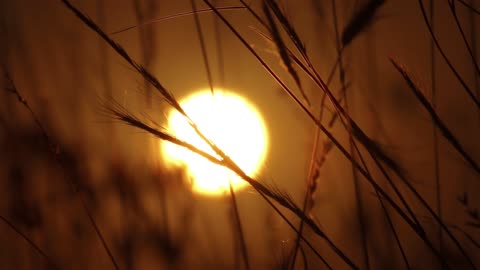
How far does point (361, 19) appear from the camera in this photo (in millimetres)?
481

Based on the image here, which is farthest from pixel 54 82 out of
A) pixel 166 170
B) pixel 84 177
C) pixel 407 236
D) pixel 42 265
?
pixel 407 236

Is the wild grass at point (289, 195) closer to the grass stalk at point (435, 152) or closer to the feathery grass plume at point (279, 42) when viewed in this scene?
the grass stalk at point (435, 152)

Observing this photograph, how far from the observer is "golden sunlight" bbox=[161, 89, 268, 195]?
2.55 ft

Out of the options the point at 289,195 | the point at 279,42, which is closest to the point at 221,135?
the point at 289,195

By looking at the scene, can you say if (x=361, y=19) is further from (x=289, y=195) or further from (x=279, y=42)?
(x=289, y=195)

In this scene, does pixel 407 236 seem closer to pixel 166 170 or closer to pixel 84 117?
pixel 166 170

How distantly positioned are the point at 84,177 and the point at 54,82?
0.23 meters

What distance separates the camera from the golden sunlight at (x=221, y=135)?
78cm

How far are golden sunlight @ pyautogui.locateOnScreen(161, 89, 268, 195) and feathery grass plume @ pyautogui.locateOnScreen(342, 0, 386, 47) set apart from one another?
→ 34 cm

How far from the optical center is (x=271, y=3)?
43 centimetres

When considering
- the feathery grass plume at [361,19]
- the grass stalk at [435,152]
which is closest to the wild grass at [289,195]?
the grass stalk at [435,152]

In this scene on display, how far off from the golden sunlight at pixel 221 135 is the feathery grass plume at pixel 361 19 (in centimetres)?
34

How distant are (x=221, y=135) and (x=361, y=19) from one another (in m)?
0.38

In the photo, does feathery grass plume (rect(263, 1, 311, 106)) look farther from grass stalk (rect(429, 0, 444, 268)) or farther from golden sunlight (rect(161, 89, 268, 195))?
grass stalk (rect(429, 0, 444, 268))
